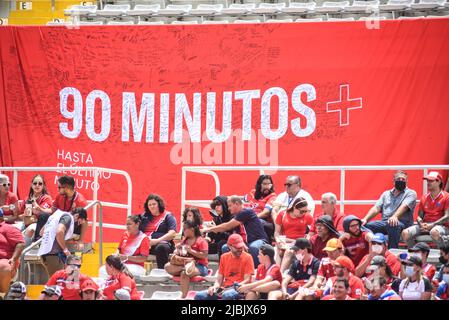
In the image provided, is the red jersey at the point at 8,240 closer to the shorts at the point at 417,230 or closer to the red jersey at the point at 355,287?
the red jersey at the point at 355,287

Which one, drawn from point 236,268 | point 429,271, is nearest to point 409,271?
point 429,271

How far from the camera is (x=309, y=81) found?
14.1m

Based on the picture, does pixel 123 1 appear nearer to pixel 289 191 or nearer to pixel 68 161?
pixel 68 161

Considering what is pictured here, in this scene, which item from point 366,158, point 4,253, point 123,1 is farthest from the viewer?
point 123,1

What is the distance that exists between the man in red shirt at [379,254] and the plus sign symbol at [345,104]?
3660 millimetres

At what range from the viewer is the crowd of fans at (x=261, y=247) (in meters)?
10.3

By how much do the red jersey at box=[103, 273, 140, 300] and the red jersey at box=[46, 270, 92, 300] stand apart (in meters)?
Answer: 0.23

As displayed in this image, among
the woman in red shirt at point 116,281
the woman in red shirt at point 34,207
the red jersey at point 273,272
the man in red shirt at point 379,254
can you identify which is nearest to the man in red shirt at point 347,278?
the man in red shirt at point 379,254

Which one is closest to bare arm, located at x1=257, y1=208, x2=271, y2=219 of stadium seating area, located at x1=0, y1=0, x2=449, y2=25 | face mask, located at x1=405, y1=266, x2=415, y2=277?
face mask, located at x1=405, y1=266, x2=415, y2=277

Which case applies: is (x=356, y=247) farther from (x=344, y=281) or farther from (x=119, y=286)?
(x=119, y=286)

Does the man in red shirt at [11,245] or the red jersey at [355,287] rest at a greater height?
the man in red shirt at [11,245]

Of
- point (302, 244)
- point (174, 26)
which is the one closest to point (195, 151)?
point (174, 26)

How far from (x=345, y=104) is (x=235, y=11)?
1921 mm

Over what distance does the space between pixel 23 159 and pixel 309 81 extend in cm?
393
